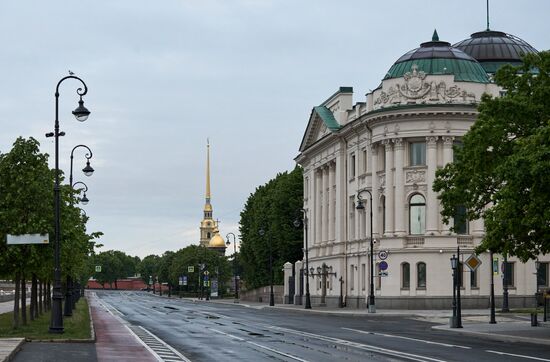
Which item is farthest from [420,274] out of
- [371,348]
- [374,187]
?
[371,348]

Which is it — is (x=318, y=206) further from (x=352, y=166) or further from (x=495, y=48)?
(x=495, y=48)

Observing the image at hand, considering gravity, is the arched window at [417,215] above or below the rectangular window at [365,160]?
below

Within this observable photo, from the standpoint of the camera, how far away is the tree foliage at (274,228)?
112 m

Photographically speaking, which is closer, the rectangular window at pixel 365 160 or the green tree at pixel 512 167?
the green tree at pixel 512 167

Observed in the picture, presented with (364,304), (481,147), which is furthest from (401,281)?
(481,147)

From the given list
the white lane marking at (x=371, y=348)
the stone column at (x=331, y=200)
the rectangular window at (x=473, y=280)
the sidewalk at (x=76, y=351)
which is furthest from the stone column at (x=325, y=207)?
the sidewalk at (x=76, y=351)

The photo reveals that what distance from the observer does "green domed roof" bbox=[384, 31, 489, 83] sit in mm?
77875

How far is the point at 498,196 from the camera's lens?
35781 millimetres

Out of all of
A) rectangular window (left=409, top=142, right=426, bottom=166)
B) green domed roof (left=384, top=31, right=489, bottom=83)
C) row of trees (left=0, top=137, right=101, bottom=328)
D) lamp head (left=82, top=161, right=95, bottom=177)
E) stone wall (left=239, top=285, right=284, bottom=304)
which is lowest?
stone wall (left=239, top=285, right=284, bottom=304)

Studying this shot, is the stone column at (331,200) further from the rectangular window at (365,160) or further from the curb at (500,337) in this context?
the curb at (500,337)

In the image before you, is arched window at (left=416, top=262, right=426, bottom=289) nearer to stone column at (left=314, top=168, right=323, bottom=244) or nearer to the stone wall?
stone column at (left=314, top=168, right=323, bottom=244)

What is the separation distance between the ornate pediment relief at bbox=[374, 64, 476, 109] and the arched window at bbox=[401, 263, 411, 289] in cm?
1253

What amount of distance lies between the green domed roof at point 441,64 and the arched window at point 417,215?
969 cm

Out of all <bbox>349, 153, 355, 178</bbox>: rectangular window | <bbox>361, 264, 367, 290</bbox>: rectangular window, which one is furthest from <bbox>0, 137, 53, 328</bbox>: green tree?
<bbox>349, 153, 355, 178</bbox>: rectangular window
